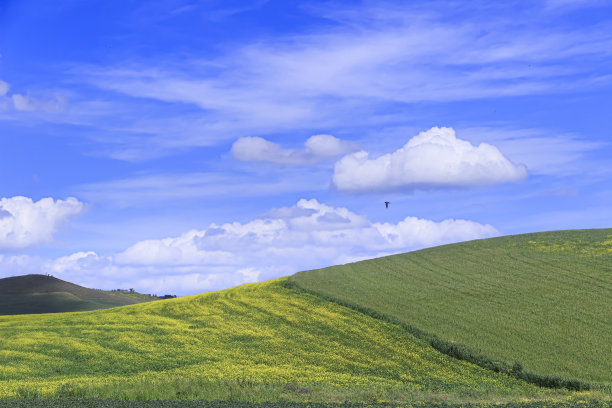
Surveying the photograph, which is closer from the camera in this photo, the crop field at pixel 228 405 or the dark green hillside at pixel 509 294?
the crop field at pixel 228 405

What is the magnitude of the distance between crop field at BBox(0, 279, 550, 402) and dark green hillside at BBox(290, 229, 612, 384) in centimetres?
326

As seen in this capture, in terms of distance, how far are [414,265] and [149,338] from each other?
114 feet

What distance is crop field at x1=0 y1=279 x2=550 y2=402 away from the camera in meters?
28.4

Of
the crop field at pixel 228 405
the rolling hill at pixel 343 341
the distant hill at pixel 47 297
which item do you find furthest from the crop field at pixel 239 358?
the distant hill at pixel 47 297

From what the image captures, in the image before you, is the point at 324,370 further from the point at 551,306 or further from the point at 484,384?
the point at 551,306

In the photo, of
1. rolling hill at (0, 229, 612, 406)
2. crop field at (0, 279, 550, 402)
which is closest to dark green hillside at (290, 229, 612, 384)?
rolling hill at (0, 229, 612, 406)

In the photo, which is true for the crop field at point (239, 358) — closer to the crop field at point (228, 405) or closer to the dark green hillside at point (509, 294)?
the crop field at point (228, 405)

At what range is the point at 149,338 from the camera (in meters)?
41.1

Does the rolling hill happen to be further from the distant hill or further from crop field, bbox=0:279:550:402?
the distant hill

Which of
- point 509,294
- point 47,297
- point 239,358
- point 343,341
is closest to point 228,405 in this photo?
point 239,358

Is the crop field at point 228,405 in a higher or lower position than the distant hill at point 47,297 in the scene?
lower

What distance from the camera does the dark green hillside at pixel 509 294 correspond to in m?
37.1

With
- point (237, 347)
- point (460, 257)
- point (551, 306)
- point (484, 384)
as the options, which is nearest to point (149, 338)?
point (237, 347)

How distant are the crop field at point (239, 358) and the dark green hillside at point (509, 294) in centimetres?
326
